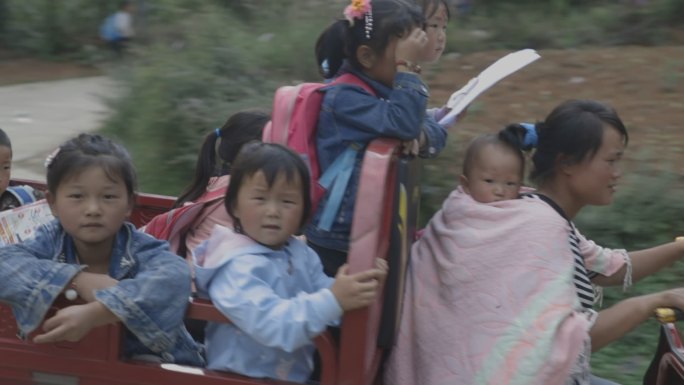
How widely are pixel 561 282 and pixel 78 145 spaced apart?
126cm

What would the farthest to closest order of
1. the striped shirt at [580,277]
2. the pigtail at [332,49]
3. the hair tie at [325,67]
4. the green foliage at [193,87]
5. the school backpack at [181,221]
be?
the green foliage at [193,87]
the school backpack at [181,221]
the hair tie at [325,67]
the pigtail at [332,49]
the striped shirt at [580,277]

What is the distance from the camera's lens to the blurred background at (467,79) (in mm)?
5035

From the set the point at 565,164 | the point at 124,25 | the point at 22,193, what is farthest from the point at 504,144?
the point at 124,25

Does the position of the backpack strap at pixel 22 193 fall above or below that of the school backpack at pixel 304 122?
below

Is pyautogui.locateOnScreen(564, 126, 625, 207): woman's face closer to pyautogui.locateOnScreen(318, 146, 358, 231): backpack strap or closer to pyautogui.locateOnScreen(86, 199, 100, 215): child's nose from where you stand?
pyautogui.locateOnScreen(318, 146, 358, 231): backpack strap

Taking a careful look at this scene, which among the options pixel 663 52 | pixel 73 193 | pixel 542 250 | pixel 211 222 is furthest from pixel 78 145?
pixel 663 52

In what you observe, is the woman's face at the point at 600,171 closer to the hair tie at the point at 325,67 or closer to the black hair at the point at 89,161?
the hair tie at the point at 325,67

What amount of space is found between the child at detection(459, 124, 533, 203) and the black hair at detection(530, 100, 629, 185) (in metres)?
0.07

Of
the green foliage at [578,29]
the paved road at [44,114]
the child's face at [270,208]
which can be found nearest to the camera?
the child's face at [270,208]

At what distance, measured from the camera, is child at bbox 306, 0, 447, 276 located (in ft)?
8.62

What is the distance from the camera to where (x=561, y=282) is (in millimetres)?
2408

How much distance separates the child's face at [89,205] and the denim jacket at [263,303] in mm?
238

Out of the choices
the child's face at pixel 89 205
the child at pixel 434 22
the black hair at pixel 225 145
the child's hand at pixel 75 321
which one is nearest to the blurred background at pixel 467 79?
the child at pixel 434 22

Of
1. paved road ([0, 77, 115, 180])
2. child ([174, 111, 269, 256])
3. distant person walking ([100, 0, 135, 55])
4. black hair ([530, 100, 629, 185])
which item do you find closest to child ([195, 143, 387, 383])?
child ([174, 111, 269, 256])
